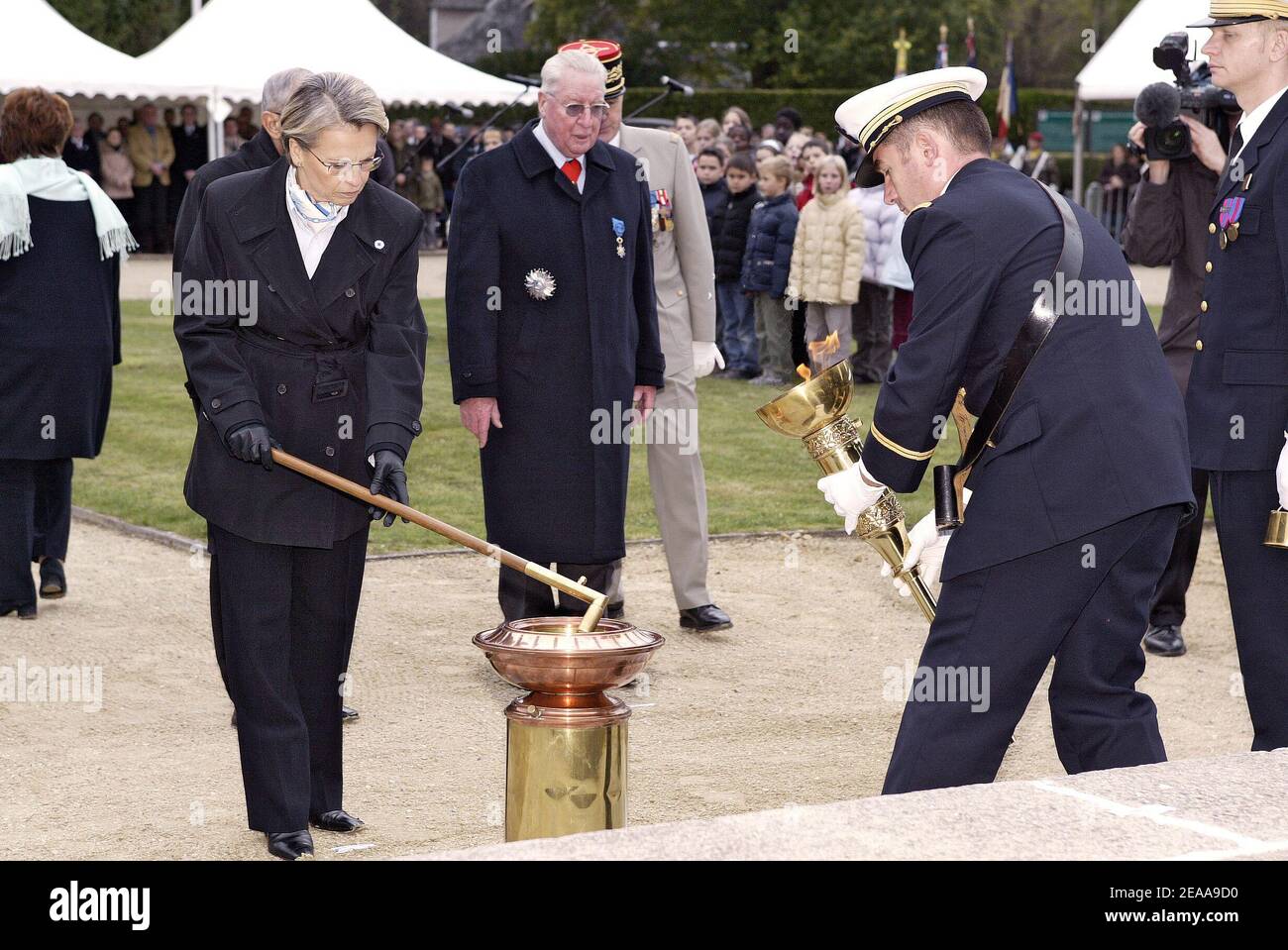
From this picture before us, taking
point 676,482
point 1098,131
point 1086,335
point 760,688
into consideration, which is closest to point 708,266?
point 676,482

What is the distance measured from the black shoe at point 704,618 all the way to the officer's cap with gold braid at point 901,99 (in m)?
3.60

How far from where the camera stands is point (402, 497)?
15.1ft

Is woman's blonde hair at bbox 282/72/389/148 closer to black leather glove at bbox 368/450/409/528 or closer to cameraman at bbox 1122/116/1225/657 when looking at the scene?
black leather glove at bbox 368/450/409/528

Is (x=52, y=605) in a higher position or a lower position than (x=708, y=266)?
lower

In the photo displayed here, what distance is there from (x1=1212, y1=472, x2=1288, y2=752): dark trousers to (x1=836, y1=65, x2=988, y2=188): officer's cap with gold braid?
4.78ft

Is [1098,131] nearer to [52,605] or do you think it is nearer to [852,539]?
[852,539]

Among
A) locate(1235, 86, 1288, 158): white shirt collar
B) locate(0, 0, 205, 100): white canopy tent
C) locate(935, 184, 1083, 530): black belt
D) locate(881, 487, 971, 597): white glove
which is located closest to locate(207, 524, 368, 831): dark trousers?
locate(881, 487, 971, 597): white glove

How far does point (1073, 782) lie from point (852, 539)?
235 inches

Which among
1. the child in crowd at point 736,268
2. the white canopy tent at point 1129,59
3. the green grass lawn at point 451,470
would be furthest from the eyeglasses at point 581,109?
the white canopy tent at point 1129,59

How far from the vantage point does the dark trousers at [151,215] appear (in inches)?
1088

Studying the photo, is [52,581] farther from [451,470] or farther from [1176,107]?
[1176,107]

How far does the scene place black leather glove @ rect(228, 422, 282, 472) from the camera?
4488mm

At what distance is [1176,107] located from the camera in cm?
655
